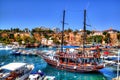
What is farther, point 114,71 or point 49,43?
point 49,43

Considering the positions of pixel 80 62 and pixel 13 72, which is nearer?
pixel 13 72

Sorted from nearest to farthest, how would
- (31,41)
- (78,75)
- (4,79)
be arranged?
1. (4,79)
2. (78,75)
3. (31,41)

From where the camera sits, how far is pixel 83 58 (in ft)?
60.4

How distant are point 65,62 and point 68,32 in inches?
2217

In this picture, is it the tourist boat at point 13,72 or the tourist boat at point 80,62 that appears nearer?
the tourist boat at point 13,72

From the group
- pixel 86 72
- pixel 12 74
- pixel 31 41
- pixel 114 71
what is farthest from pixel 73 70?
pixel 31 41

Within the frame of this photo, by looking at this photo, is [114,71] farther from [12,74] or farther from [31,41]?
[31,41]

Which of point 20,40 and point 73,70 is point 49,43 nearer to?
point 20,40

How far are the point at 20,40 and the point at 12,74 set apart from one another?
4896 cm

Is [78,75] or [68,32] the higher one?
[68,32]

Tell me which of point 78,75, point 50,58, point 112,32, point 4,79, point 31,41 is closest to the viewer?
point 4,79

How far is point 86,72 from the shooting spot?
17969 mm

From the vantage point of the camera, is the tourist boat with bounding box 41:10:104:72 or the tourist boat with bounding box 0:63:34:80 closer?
the tourist boat with bounding box 0:63:34:80

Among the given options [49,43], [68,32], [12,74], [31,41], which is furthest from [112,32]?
[12,74]
